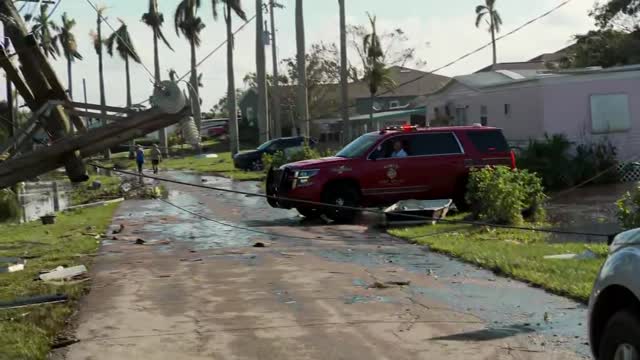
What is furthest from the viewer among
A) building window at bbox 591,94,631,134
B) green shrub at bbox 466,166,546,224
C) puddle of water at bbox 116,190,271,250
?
building window at bbox 591,94,631,134

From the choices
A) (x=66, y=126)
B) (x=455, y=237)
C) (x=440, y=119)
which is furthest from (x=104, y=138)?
(x=440, y=119)

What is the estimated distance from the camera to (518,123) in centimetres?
2611

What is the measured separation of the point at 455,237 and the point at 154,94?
659 centimetres

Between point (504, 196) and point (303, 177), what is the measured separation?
4.41 m

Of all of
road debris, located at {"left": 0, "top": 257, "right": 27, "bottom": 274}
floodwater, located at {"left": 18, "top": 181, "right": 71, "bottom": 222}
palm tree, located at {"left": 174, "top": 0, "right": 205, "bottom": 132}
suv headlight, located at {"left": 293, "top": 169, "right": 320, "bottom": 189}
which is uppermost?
palm tree, located at {"left": 174, "top": 0, "right": 205, "bottom": 132}

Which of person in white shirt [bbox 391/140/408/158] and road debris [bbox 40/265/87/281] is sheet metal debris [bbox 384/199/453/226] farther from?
road debris [bbox 40/265/87/281]

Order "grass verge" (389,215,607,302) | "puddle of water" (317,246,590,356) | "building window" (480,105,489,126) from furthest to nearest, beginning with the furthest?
"building window" (480,105,489,126)
"grass verge" (389,215,607,302)
"puddle of water" (317,246,590,356)

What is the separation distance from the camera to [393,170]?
17.3 metres

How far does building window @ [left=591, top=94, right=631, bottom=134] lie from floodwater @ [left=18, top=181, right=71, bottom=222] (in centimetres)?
1740

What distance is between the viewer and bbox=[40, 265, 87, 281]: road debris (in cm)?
1069

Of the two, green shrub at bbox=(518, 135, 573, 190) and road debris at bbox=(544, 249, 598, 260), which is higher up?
green shrub at bbox=(518, 135, 573, 190)

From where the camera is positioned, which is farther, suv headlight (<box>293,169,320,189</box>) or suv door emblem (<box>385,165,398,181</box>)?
suv door emblem (<box>385,165,398,181</box>)

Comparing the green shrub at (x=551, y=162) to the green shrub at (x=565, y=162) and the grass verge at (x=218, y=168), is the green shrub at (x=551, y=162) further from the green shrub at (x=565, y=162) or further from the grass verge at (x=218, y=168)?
the grass verge at (x=218, y=168)

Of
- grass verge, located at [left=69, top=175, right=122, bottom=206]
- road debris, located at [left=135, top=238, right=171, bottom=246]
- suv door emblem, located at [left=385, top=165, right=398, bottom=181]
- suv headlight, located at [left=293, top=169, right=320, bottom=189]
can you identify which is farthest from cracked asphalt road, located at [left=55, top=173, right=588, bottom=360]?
grass verge, located at [left=69, top=175, right=122, bottom=206]
